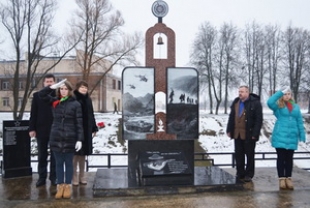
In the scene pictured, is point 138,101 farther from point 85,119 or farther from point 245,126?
point 245,126

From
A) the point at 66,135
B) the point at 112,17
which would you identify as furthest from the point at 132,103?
the point at 112,17

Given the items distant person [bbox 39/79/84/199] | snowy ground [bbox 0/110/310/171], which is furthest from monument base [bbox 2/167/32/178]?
snowy ground [bbox 0/110/310/171]

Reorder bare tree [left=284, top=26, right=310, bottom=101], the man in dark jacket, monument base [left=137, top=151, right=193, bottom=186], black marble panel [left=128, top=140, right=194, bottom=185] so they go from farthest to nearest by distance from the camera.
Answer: bare tree [left=284, top=26, right=310, bottom=101], black marble panel [left=128, top=140, right=194, bottom=185], the man in dark jacket, monument base [left=137, top=151, right=193, bottom=186]

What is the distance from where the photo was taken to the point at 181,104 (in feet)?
23.7

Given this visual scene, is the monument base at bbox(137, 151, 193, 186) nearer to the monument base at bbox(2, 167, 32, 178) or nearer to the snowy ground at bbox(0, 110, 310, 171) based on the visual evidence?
the monument base at bbox(2, 167, 32, 178)

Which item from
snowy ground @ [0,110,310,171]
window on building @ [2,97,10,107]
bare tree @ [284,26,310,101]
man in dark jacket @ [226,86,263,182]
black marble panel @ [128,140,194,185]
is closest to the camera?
man in dark jacket @ [226,86,263,182]

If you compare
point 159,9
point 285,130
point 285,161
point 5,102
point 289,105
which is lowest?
point 285,161

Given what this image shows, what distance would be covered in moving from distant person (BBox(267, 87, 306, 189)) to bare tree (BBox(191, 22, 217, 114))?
31.7m

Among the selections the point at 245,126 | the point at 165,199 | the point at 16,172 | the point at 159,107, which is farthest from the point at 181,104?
the point at 16,172

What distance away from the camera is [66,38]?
26.1 metres

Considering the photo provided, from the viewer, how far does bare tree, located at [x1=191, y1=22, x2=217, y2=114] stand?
125 ft

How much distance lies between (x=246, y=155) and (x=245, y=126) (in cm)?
65

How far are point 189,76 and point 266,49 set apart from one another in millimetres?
34093

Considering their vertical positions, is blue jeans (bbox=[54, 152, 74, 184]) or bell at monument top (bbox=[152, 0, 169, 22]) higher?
bell at monument top (bbox=[152, 0, 169, 22])
